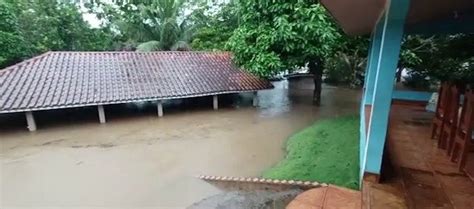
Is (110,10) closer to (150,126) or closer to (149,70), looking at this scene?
(149,70)

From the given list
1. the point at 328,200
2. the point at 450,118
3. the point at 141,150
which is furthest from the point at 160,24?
the point at 328,200

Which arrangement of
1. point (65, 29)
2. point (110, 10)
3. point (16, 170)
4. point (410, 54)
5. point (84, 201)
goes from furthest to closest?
point (110, 10) < point (65, 29) < point (410, 54) < point (16, 170) < point (84, 201)

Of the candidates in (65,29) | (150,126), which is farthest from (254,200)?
(65,29)

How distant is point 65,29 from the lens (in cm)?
1522

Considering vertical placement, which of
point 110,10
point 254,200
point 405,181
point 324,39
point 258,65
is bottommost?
point 254,200

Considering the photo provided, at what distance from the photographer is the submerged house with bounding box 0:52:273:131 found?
29.3 ft

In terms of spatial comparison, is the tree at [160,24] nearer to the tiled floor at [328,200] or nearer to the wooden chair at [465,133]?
the tiled floor at [328,200]

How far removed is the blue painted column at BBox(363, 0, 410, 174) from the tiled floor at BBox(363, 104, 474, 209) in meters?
0.27

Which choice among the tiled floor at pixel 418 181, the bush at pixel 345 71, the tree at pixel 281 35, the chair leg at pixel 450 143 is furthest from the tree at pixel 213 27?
the chair leg at pixel 450 143

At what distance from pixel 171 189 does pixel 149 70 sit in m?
6.12

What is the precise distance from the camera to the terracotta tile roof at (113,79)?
29.4ft

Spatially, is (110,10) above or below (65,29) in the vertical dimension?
above

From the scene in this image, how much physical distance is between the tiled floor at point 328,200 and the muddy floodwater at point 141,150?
2.30m

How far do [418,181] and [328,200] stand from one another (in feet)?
2.93
